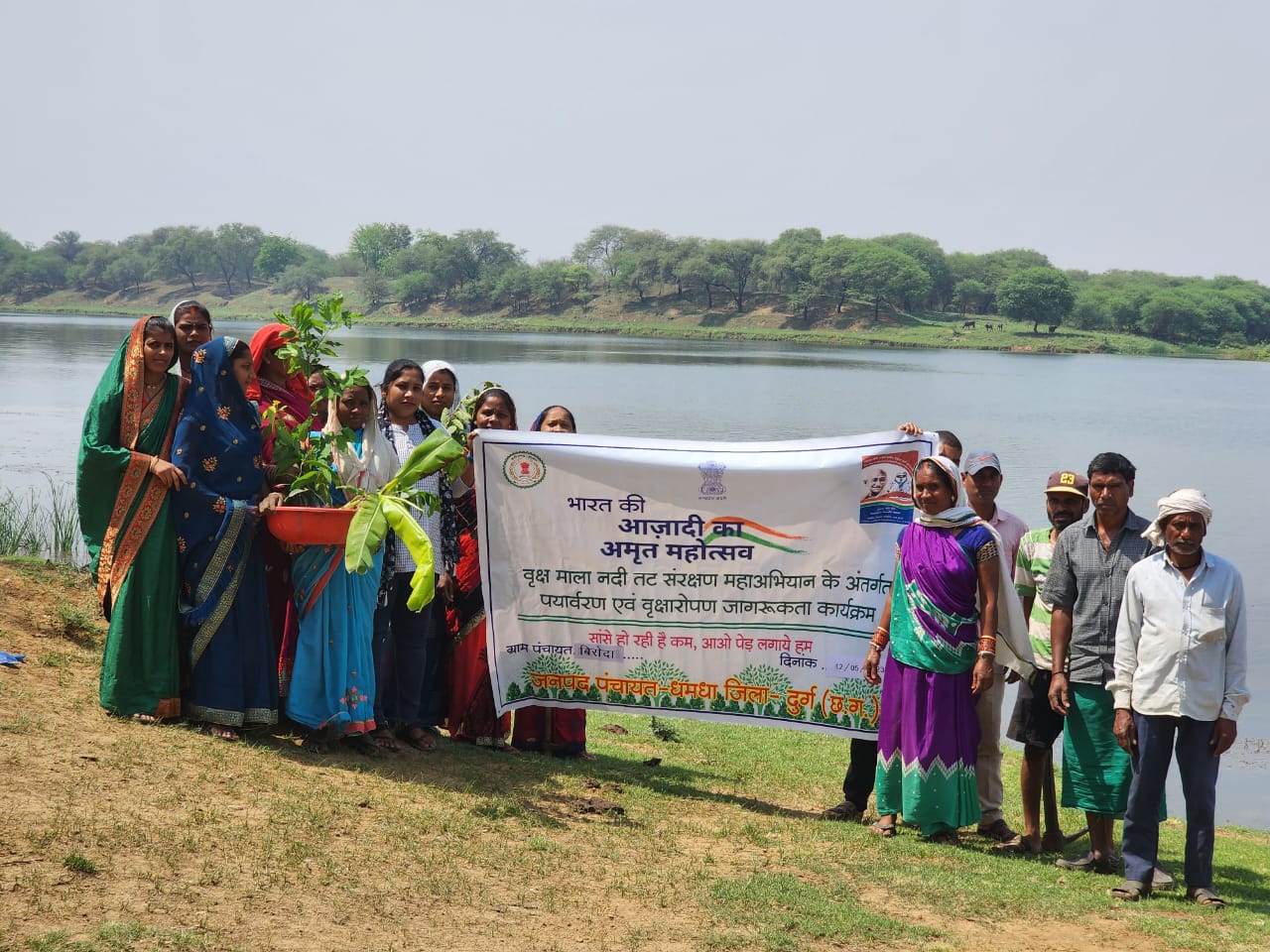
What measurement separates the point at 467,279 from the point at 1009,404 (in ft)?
249

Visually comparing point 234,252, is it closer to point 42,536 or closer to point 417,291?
point 417,291

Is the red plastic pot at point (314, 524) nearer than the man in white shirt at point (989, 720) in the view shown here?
Yes

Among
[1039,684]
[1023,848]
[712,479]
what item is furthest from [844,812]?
[712,479]

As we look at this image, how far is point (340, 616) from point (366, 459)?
734 millimetres

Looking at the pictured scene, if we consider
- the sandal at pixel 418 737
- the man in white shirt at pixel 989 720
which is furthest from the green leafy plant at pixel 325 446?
the man in white shirt at pixel 989 720

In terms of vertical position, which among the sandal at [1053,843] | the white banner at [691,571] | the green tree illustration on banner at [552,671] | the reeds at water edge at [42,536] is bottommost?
the sandal at [1053,843]

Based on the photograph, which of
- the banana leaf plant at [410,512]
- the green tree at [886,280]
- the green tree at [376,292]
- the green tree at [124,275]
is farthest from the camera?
the green tree at [124,275]

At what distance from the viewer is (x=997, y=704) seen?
5863mm

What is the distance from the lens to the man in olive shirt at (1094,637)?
5.32 m

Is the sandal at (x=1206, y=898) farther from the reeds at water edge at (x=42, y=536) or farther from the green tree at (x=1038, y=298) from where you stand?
the green tree at (x=1038, y=298)

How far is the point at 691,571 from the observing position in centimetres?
593

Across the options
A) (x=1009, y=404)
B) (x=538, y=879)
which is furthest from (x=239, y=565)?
(x=1009, y=404)

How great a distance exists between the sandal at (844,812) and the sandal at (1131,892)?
1.26 meters

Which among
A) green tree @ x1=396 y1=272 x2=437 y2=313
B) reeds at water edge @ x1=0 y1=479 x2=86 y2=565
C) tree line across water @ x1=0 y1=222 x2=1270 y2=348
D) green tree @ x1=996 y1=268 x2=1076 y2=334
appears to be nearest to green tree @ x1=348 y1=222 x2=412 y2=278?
tree line across water @ x1=0 y1=222 x2=1270 y2=348
